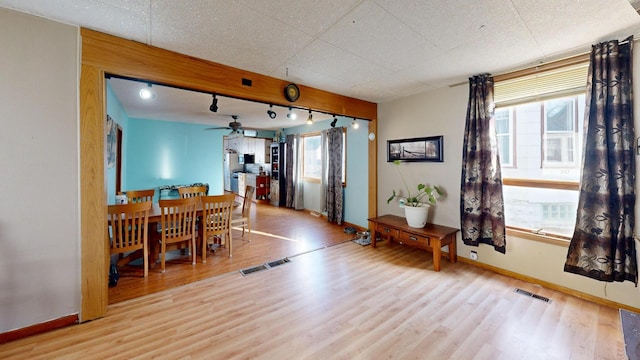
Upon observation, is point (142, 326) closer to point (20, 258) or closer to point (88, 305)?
point (88, 305)

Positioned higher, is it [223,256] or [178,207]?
[178,207]

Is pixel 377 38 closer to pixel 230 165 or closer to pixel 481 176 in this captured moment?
pixel 481 176

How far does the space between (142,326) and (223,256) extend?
4.95 feet

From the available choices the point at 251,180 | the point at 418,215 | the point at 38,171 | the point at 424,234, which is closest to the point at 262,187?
the point at 251,180

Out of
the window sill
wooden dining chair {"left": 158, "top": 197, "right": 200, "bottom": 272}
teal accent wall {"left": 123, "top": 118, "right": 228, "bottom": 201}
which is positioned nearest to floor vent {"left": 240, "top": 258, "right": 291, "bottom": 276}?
wooden dining chair {"left": 158, "top": 197, "right": 200, "bottom": 272}

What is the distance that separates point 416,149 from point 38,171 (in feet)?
13.3

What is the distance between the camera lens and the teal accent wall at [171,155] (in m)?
5.55

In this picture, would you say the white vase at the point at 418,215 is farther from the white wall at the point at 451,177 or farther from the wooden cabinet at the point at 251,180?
the wooden cabinet at the point at 251,180

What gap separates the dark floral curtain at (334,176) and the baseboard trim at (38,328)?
4102mm

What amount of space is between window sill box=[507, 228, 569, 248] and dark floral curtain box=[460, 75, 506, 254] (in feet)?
0.43

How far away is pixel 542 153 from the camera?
8.97 ft

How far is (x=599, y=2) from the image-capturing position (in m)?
1.70

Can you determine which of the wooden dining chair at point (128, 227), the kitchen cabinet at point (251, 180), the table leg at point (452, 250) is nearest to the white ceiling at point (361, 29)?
the wooden dining chair at point (128, 227)

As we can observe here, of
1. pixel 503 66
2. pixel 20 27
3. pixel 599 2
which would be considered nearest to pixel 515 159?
pixel 503 66
